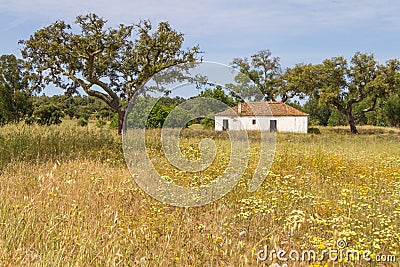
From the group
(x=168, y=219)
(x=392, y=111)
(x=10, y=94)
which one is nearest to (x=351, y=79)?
(x=392, y=111)

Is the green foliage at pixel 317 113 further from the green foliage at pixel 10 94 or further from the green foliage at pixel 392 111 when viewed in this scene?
the green foliage at pixel 10 94

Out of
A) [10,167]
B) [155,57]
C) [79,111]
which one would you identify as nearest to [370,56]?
[155,57]

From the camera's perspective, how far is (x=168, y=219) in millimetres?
4488

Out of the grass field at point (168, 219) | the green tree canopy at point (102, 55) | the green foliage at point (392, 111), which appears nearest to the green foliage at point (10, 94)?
the green tree canopy at point (102, 55)

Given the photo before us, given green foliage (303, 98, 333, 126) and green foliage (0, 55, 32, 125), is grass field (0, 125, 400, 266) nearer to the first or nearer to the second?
green foliage (0, 55, 32, 125)

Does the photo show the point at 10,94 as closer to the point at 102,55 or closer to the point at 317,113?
the point at 102,55

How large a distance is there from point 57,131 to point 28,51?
1176cm

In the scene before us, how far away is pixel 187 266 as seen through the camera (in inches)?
130

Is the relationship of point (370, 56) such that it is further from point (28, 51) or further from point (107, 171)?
point (107, 171)

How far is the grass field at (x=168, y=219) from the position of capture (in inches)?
135

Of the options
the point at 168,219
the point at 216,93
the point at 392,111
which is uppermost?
the point at 392,111

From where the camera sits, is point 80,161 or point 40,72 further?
point 40,72

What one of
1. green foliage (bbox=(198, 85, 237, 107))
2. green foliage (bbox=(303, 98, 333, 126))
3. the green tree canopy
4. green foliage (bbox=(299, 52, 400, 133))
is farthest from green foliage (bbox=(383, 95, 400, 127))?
green foliage (bbox=(198, 85, 237, 107))

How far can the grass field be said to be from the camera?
343 cm
